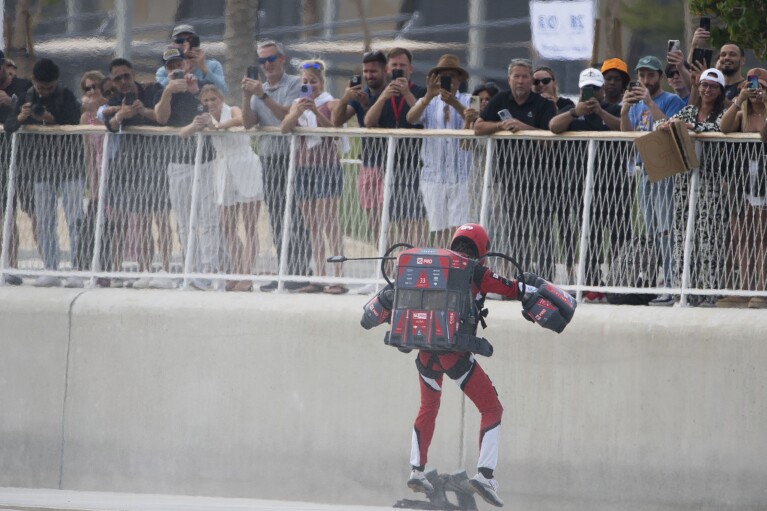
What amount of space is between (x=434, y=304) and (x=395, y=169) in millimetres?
2223

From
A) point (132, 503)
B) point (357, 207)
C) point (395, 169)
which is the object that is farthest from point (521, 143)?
point (132, 503)

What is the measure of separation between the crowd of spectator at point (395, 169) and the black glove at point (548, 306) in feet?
4.31

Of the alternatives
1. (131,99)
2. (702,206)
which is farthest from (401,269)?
(131,99)

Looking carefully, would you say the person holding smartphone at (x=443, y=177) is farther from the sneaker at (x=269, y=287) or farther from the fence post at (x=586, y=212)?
the sneaker at (x=269, y=287)

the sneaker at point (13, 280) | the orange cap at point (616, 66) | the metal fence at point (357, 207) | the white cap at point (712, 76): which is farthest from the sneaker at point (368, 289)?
the sneaker at point (13, 280)

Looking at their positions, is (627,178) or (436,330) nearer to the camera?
(436,330)

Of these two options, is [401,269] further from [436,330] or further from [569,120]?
[569,120]

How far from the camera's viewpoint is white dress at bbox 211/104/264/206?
12.3m

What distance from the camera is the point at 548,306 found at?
10.0 metres

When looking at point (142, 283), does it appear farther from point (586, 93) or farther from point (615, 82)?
point (615, 82)

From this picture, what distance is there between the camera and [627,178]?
11.2 metres

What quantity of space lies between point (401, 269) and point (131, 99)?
4162 millimetres

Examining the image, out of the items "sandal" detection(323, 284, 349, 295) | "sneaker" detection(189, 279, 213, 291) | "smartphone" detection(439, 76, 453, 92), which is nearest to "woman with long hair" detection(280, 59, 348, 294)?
"sandal" detection(323, 284, 349, 295)

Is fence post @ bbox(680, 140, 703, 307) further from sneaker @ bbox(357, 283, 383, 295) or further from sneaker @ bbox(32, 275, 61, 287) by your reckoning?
sneaker @ bbox(32, 275, 61, 287)
